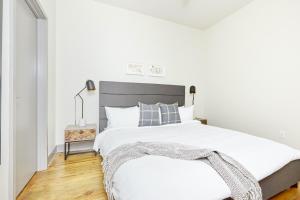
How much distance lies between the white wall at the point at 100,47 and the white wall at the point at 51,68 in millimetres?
119

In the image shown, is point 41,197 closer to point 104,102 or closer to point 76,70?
point 104,102

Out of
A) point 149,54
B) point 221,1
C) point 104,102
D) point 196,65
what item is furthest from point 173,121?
point 221,1

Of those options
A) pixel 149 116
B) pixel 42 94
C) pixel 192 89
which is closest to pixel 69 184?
pixel 42 94

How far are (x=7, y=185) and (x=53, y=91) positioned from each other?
5.34 feet

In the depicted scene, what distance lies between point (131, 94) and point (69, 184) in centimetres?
175

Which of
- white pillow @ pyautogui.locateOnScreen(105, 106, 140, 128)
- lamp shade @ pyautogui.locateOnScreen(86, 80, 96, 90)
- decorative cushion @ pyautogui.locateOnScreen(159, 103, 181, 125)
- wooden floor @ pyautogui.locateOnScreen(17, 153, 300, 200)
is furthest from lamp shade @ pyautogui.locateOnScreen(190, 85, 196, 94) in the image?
wooden floor @ pyautogui.locateOnScreen(17, 153, 300, 200)

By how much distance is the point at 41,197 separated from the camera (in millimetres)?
1585

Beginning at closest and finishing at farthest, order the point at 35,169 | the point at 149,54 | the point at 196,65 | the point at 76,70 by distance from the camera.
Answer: the point at 35,169 → the point at 76,70 → the point at 149,54 → the point at 196,65

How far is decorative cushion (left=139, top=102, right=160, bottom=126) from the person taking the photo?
8.54 feet

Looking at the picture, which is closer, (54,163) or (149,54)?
(54,163)

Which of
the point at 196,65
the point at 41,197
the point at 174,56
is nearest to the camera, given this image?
the point at 41,197

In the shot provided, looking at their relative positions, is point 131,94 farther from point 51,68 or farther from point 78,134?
point 51,68

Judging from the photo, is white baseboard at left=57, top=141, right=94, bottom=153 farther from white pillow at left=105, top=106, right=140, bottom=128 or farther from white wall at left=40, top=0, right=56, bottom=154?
white pillow at left=105, top=106, right=140, bottom=128

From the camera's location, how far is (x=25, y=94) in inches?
71.0
